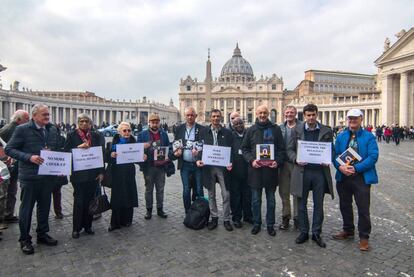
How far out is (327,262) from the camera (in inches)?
165

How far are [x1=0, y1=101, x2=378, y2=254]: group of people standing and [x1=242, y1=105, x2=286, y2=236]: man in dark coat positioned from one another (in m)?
0.02

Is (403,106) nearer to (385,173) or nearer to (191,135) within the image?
(385,173)

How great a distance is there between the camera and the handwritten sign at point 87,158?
504cm

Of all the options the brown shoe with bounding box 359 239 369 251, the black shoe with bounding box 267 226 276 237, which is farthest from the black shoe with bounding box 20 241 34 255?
the brown shoe with bounding box 359 239 369 251

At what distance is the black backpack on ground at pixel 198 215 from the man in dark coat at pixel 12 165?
322 centimetres

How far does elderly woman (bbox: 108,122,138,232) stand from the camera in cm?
552

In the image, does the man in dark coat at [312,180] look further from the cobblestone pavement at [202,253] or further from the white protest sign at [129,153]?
the white protest sign at [129,153]

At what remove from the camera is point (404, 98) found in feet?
118

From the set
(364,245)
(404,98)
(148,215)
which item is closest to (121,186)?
(148,215)

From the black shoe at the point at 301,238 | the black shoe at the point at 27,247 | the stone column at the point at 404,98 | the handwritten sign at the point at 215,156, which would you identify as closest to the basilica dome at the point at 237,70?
the stone column at the point at 404,98

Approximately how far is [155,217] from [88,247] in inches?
66.1

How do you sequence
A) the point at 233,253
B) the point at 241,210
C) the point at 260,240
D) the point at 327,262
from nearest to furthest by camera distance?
1. the point at 327,262
2. the point at 233,253
3. the point at 260,240
4. the point at 241,210

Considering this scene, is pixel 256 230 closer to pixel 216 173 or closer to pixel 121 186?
pixel 216 173

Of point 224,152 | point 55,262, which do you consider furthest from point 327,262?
point 55,262
